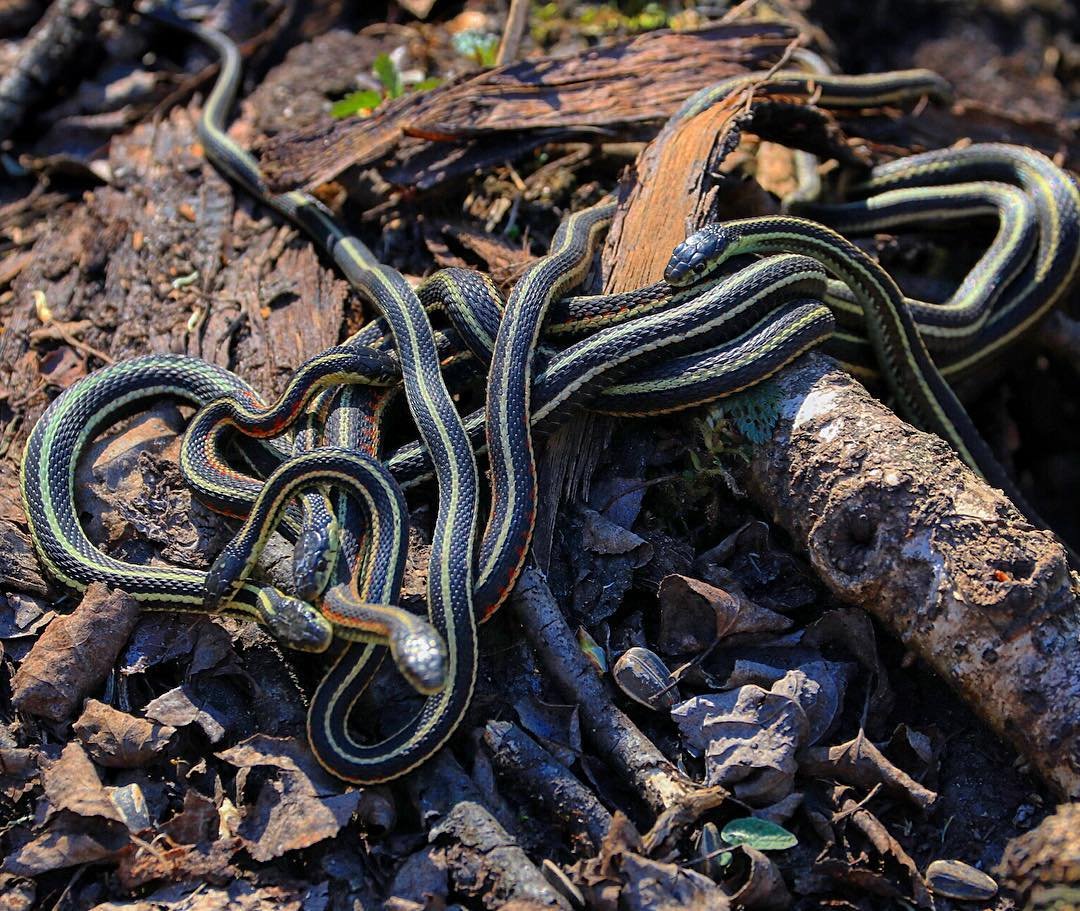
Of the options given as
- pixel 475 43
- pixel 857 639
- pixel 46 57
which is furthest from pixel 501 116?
pixel 857 639

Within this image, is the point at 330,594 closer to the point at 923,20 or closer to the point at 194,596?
the point at 194,596

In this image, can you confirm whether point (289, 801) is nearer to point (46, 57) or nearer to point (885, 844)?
point (885, 844)

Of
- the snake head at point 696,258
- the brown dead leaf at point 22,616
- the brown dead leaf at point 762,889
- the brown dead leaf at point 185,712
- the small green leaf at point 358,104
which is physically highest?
the small green leaf at point 358,104

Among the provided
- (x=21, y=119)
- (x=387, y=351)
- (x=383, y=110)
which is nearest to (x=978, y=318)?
(x=387, y=351)

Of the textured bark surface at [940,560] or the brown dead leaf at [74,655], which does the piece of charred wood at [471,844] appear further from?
the textured bark surface at [940,560]

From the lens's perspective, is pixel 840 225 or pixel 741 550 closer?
pixel 741 550

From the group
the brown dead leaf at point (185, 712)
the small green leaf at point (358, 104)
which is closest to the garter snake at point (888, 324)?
the small green leaf at point (358, 104)
